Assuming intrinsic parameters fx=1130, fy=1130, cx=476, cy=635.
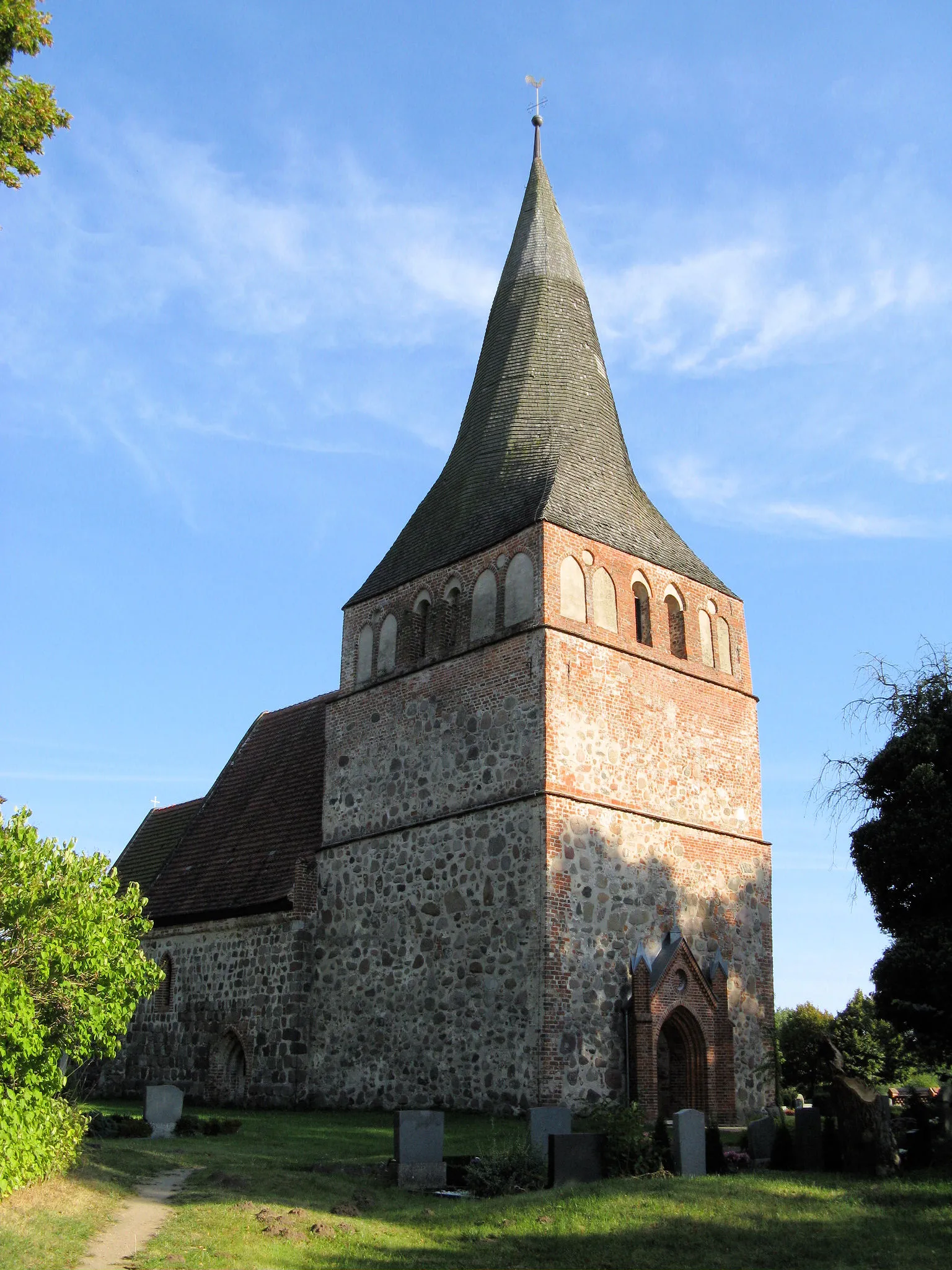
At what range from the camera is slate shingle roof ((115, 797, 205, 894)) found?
27625 millimetres

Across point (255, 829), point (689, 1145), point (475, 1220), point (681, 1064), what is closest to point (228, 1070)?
point (255, 829)

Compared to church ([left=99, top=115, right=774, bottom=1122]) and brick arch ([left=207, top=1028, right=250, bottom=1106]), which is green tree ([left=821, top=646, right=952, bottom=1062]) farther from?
brick arch ([left=207, top=1028, right=250, bottom=1106])

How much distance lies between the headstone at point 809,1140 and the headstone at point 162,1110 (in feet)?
27.7

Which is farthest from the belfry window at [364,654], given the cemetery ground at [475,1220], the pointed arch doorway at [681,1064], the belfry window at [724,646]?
the cemetery ground at [475,1220]

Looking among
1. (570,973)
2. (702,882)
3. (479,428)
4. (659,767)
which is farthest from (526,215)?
(570,973)

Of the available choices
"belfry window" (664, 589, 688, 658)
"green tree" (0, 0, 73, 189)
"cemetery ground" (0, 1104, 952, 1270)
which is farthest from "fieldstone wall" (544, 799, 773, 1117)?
"green tree" (0, 0, 73, 189)

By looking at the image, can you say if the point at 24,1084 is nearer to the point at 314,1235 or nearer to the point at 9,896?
the point at 9,896

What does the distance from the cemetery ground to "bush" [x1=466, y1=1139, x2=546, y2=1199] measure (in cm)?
54

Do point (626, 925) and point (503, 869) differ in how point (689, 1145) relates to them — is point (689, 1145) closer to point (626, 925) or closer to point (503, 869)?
point (626, 925)

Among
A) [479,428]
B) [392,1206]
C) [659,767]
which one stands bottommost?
[392,1206]

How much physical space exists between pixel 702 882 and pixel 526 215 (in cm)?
1645

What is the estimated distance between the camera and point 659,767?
20047mm

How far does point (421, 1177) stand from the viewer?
12602 millimetres

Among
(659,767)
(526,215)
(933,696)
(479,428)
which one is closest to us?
(933,696)
